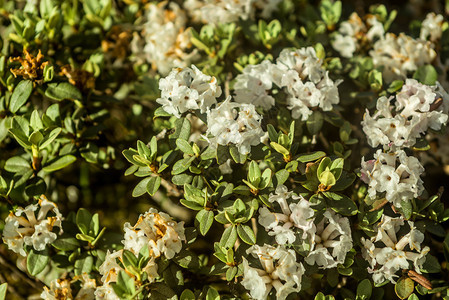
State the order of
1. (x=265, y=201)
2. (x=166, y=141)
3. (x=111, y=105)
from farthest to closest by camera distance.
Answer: (x=111, y=105), (x=166, y=141), (x=265, y=201)

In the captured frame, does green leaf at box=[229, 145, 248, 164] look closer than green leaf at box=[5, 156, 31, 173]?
Yes

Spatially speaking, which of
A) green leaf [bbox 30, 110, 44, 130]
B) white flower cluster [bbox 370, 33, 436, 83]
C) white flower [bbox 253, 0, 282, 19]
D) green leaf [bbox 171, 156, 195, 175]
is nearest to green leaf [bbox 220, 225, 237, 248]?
green leaf [bbox 171, 156, 195, 175]

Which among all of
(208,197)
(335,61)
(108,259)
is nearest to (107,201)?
(108,259)

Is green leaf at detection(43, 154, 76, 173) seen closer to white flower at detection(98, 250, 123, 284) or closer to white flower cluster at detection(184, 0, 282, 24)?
white flower at detection(98, 250, 123, 284)

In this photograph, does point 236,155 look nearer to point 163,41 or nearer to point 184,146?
point 184,146

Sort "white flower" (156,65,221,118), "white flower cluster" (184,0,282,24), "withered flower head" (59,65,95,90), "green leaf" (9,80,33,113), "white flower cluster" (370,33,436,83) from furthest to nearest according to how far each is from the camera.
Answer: "white flower cluster" (184,0,282,24) → "white flower cluster" (370,33,436,83) → "withered flower head" (59,65,95,90) → "green leaf" (9,80,33,113) → "white flower" (156,65,221,118)

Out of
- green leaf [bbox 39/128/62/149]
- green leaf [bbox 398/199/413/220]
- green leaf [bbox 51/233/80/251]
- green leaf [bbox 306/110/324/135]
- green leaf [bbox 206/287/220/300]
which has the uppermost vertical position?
green leaf [bbox 39/128/62/149]

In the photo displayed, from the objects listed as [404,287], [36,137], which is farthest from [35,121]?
[404,287]

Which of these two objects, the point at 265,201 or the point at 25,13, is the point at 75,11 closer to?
the point at 25,13

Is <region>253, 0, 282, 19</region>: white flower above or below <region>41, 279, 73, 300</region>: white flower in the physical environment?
above
